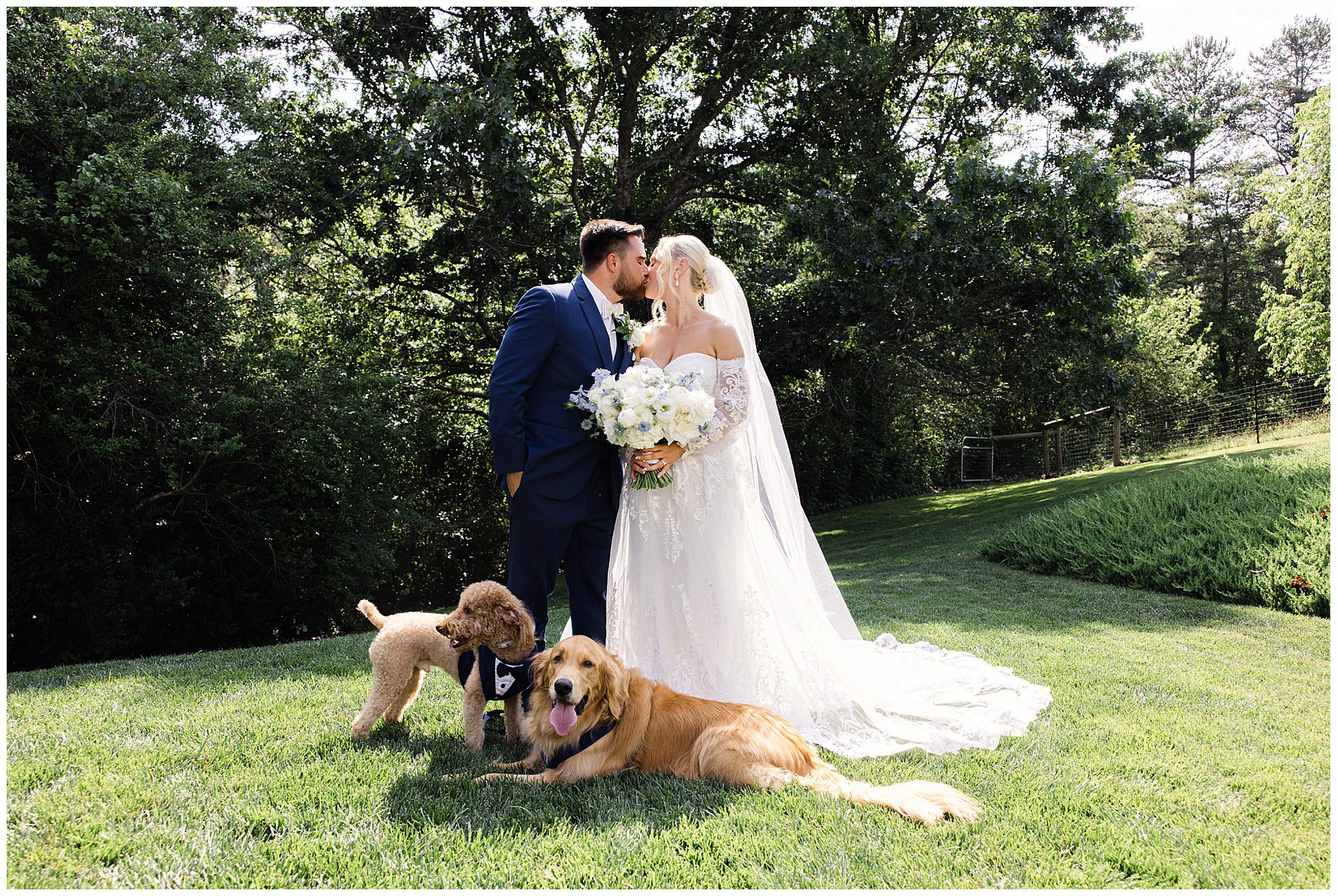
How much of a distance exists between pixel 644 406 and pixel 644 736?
1.48 metres

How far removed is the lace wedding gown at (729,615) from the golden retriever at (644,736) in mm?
655

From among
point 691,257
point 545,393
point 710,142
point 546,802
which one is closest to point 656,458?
point 545,393

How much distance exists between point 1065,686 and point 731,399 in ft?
9.09

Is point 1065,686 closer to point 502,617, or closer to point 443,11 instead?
point 502,617

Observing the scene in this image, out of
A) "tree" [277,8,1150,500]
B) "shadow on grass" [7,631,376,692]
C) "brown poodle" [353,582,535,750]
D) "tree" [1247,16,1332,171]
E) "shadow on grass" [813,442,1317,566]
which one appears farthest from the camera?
"tree" [1247,16,1332,171]

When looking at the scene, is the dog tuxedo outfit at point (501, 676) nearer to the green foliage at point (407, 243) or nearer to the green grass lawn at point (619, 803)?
the green grass lawn at point (619, 803)

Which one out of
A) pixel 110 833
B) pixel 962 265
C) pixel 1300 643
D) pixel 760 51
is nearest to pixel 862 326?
pixel 962 265

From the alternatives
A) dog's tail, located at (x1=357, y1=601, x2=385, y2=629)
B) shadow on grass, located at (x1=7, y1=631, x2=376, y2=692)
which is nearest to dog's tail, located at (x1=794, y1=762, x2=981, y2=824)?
dog's tail, located at (x1=357, y1=601, x2=385, y2=629)

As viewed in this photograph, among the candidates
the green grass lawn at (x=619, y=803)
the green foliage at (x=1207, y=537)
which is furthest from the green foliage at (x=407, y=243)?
the green grass lawn at (x=619, y=803)

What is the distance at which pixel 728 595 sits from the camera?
4.09 metres

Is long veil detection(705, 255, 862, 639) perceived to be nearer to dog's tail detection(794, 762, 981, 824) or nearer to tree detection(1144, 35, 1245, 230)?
dog's tail detection(794, 762, 981, 824)

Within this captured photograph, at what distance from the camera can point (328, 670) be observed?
5.48 m

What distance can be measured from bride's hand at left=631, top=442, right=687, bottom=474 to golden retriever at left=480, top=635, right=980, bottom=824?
1082 millimetres

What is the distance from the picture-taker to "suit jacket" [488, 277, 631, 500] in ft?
12.3
